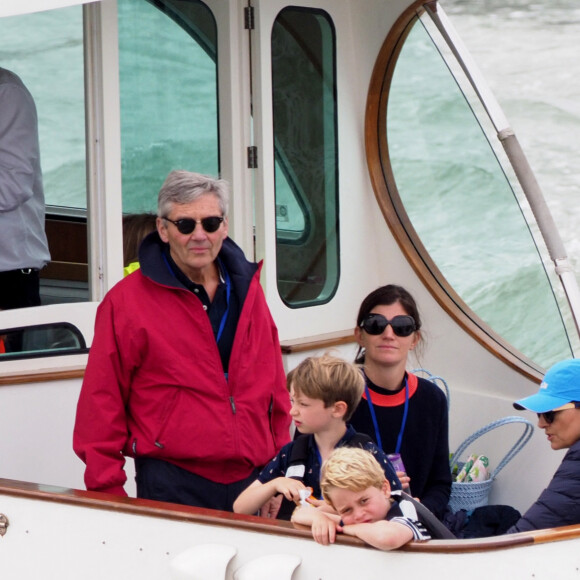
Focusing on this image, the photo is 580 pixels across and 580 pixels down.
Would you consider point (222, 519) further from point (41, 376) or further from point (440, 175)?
point (440, 175)

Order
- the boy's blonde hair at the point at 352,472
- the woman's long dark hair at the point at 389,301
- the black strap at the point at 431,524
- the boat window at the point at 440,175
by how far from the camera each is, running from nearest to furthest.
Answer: the boy's blonde hair at the point at 352,472, the black strap at the point at 431,524, the woman's long dark hair at the point at 389,301, the boat window at the point at 440,175

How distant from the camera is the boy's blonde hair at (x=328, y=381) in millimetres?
2660

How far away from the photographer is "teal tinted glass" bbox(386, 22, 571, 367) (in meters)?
4.61

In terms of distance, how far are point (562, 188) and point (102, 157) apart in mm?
8189

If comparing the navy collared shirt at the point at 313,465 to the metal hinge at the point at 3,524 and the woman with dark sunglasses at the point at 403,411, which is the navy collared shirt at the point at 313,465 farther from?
the metal hinge at the point at 3,524

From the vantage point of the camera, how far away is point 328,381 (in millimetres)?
2666

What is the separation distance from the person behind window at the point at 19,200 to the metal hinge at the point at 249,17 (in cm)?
84

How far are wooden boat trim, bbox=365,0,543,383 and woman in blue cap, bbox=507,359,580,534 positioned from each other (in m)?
1.35

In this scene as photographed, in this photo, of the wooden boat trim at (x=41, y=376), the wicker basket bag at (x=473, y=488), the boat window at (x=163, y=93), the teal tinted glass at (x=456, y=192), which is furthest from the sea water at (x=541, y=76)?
the wooden boat trim at (x=41, y=376)

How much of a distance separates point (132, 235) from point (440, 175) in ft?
6.15

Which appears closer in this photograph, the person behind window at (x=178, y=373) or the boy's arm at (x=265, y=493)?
the boy's arm at (x=265, y=493)

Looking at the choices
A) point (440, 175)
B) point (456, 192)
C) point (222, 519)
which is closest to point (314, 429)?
point (222, 519)

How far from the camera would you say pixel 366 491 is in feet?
7.87

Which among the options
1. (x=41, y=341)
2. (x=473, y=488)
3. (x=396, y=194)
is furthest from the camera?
(x=396, y=194)
